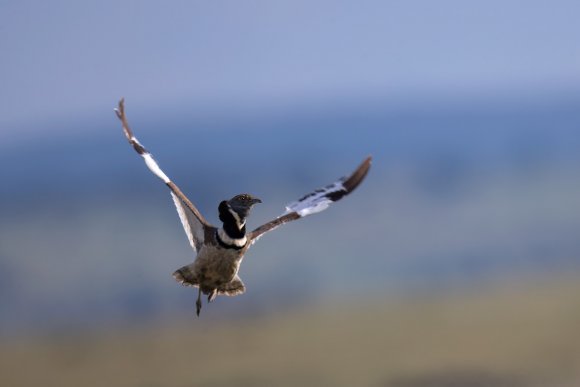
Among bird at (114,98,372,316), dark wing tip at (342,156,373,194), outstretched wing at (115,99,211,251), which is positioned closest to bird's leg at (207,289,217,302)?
bird at (114,98,372,316)

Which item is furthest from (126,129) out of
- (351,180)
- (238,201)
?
(351,180)

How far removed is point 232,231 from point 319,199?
1081 mm

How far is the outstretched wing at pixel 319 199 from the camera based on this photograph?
8359 millimetres

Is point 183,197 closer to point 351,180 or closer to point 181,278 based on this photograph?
point 181,278

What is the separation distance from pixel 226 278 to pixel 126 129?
180 centimetres

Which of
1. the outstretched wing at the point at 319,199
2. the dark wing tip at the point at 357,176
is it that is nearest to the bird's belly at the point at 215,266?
the outstretched wing at the point at 319,199

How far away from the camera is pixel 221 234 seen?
7.94 m

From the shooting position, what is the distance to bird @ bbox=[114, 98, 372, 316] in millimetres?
7934

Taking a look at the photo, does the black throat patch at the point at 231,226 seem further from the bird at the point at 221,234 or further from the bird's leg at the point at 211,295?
the bird's leg at the point at 211,295

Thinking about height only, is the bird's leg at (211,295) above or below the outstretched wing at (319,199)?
below

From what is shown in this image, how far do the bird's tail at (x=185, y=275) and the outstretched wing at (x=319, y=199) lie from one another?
56cm

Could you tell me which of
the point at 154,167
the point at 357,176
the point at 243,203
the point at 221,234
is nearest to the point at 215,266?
the point at 221,234

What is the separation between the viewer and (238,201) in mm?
8125

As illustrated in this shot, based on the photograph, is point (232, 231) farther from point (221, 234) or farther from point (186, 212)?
point (186, 212)
